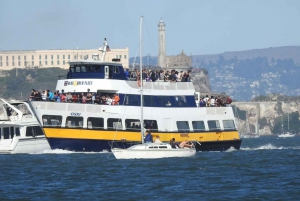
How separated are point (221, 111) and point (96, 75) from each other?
30.3 feet

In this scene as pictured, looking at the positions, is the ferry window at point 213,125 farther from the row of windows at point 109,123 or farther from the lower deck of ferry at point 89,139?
the lower deck of ferry at point 89,139

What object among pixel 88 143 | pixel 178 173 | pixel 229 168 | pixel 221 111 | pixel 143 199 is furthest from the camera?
pixel 221 111

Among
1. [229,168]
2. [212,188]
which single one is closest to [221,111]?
[229,168]

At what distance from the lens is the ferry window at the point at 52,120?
6031 cm

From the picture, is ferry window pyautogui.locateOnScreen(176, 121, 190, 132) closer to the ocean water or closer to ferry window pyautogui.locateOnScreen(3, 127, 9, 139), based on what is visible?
the ocean water

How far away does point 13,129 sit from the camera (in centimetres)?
6228

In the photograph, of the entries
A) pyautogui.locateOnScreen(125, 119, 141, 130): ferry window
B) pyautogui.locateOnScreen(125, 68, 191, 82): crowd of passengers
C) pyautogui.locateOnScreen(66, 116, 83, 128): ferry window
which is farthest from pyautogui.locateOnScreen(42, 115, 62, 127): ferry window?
pyautogui.locateOnScreen(125, 68, 191, 82): crowd of passengers

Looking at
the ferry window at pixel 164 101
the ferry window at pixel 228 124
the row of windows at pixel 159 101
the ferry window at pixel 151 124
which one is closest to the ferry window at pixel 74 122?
the row of windows at pixel 159 101

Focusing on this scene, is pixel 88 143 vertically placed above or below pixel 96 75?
below

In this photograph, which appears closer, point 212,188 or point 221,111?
point 212,188

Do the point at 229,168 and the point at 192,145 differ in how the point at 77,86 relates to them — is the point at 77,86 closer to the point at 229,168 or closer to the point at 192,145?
the point at 192,145

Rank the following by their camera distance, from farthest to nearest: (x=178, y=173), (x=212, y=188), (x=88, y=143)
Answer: (x=88, y=143), (x=178, y=173), (x=212, y=188)

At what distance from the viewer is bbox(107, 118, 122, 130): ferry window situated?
2424 inches

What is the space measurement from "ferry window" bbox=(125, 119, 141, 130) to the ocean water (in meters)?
2.65
